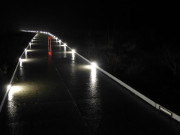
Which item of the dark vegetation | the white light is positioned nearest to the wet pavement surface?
the white light

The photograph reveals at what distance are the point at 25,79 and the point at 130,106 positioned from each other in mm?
5701

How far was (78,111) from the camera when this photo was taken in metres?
7.14

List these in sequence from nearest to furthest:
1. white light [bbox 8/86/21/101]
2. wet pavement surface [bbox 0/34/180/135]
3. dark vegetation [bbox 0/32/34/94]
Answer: wet pavement surface [bbox 0/34/180/135]
white light [bbox 8/86/21/101]
dark vegetation [bbox 0/32/34/94]

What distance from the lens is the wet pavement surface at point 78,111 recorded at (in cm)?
593

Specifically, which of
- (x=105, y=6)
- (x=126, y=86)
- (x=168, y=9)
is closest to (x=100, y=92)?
(x=126, y=86)

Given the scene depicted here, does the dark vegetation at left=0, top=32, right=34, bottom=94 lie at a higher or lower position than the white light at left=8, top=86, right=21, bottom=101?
higher

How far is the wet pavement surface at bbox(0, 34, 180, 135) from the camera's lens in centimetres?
593

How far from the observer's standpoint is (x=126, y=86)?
9.37m

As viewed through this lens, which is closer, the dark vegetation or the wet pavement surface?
the wet pavement surface

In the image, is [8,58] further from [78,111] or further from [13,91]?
[78,111]

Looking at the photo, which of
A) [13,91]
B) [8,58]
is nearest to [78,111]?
[13,91]

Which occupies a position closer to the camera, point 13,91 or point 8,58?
point 13,91

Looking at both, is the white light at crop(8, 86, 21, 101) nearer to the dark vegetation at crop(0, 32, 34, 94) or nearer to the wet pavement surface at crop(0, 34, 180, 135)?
the wet pavement surface at crop(0, 34, 180, 135)

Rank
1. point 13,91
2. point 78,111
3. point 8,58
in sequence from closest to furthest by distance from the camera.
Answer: point 78,111
point 13,91
point 8,58
